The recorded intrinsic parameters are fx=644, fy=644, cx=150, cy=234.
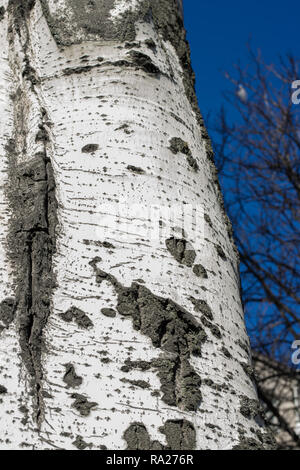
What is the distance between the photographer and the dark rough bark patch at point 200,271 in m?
1.23

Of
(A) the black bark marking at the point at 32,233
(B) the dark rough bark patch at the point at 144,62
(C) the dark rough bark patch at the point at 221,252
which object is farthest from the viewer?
(B) the dark rough bark patch at the point at 144,62

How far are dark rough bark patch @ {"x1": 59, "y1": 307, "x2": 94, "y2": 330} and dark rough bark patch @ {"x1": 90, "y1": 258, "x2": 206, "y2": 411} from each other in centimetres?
6

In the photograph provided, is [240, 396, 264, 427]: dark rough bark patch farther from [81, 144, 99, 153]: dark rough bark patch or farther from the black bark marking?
[81, 144, 99, 153]: dark rough bark patch

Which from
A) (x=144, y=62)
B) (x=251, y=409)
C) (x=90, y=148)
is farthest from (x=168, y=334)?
(x=144, y=62)

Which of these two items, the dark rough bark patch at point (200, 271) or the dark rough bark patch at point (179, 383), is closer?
the dark rough bark patch at point (179, 383)

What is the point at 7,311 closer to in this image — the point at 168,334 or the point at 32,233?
the point at 32,233

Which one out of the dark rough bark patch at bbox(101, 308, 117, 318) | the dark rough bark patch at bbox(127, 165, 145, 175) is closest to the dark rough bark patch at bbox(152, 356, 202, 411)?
the dark rough bark patch at bbox(101, 308, 117, 318)

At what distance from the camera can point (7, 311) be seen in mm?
1133

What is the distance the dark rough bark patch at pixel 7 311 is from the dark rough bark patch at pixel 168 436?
285 mm

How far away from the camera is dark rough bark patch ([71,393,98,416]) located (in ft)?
3.37

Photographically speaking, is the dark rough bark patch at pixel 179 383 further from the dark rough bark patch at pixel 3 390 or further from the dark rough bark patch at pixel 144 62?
the dark rough bark patch at pixel 144 62

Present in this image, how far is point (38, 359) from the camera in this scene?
3.56 ft

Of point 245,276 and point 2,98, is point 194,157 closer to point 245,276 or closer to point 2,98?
point 2,98

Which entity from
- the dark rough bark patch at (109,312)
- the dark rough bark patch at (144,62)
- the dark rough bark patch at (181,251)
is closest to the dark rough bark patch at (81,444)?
the dark rough bark patch at (109,312)
